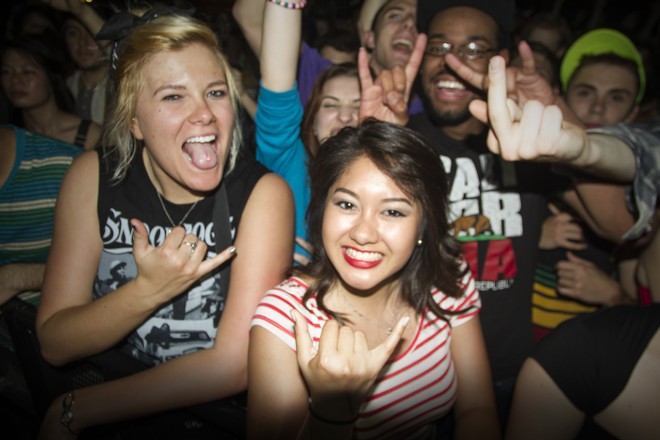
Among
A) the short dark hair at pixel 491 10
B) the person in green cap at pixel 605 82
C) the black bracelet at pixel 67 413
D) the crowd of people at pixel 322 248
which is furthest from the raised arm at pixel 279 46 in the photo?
the person in green cap at pixel 605 82

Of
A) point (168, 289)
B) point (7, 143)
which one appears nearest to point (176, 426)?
point (168, 289)

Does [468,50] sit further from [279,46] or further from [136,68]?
[136,68]

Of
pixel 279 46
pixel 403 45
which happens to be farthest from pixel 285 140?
pixel 403 45

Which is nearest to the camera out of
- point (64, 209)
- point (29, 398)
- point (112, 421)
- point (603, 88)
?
point (112, 421)

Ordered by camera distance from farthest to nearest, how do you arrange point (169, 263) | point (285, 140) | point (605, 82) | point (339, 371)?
point (605, 82)
point (285, 140)
point (169, 263)
point (339, 371)

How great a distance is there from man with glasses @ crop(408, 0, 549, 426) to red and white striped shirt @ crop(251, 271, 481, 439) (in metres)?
0.54

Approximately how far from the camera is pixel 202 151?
1.81 meters

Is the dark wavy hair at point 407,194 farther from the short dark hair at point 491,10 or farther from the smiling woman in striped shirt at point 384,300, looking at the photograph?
the short dark hair at point 491,10

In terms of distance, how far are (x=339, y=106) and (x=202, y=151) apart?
Result: 3.34ft

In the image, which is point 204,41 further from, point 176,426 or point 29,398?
point 29,398

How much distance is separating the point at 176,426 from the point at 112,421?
0.68 feet

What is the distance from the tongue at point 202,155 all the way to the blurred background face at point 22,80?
8.29 ft

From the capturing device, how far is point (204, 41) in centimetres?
185

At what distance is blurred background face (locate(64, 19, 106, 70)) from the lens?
424 centimetres
